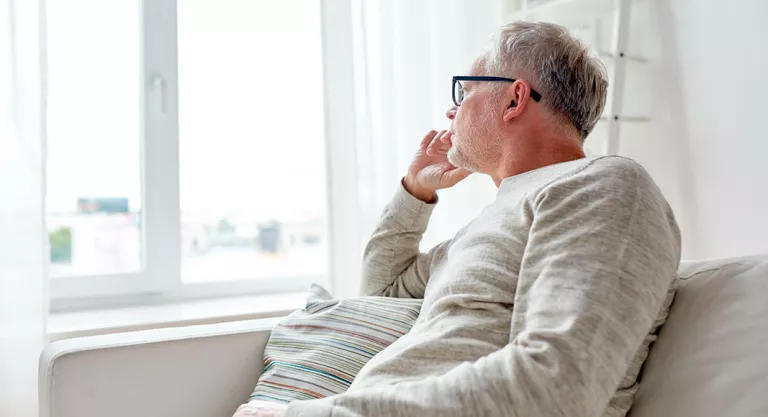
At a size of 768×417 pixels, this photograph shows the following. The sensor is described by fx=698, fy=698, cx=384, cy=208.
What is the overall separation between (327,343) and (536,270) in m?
0.60

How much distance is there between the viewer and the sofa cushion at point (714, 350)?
901 mm

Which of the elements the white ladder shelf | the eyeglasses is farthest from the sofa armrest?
the white ladder shelf

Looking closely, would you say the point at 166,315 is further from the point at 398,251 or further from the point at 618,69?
the point at 618,69

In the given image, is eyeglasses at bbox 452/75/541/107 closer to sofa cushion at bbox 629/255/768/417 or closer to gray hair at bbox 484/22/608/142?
gray hair at bbox 484/22/608/142

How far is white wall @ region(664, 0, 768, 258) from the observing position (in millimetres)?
1711

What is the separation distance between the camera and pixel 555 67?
4.02ft

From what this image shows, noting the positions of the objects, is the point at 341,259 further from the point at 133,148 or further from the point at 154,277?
the point at 133,148

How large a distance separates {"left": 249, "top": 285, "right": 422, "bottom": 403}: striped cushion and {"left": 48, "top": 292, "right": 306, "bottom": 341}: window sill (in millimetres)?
527

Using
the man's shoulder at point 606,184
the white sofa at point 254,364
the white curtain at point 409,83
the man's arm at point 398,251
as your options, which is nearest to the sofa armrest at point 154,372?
the white sofa at point 254,364

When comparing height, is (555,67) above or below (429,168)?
above

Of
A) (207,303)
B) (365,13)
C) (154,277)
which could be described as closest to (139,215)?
(154,277)

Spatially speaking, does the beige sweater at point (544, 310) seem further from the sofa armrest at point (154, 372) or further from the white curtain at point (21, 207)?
the white curtain at point (21, 207)

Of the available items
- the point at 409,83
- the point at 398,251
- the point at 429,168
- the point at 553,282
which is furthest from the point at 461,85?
the point at 409,83

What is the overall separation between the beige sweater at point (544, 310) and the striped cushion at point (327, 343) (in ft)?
0.92
